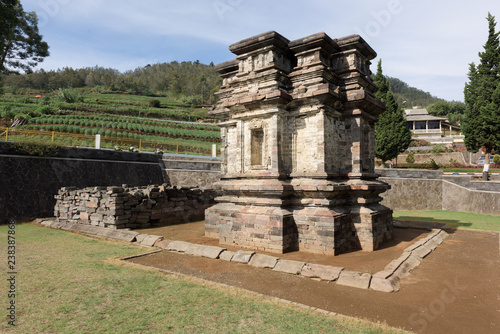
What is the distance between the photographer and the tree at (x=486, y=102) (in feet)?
64.7

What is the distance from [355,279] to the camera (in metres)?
5.27

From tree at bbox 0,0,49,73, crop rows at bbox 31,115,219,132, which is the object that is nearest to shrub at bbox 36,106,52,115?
crop rows at bbox 31,115,219,132

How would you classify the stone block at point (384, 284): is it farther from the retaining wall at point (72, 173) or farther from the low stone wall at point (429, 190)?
the low stone wall at point (429, 190)

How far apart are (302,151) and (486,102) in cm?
1984

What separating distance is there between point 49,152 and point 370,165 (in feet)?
46.9

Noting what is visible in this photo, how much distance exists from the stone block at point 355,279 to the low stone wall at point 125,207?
791 centimetres

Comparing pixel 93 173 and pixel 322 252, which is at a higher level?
pixel 93 173

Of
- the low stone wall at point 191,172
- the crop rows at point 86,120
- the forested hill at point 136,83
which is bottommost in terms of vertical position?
the low stone wall at point 191,172

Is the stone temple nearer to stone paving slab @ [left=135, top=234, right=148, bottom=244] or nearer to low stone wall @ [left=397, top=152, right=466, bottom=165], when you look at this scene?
stone paving slab @ [left=135, top=234, right=148, bottom=244]

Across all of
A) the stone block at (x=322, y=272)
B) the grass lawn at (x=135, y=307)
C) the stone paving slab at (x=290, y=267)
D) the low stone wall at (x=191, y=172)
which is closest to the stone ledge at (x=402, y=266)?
the stone block at (x=322, y=272)

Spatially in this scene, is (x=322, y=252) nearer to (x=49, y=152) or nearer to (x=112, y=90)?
(x=49, y=152)

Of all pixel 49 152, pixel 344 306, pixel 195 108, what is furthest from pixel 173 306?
pixel 195 108

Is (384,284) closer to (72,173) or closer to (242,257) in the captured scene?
(242,257)

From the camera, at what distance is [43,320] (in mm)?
3807
